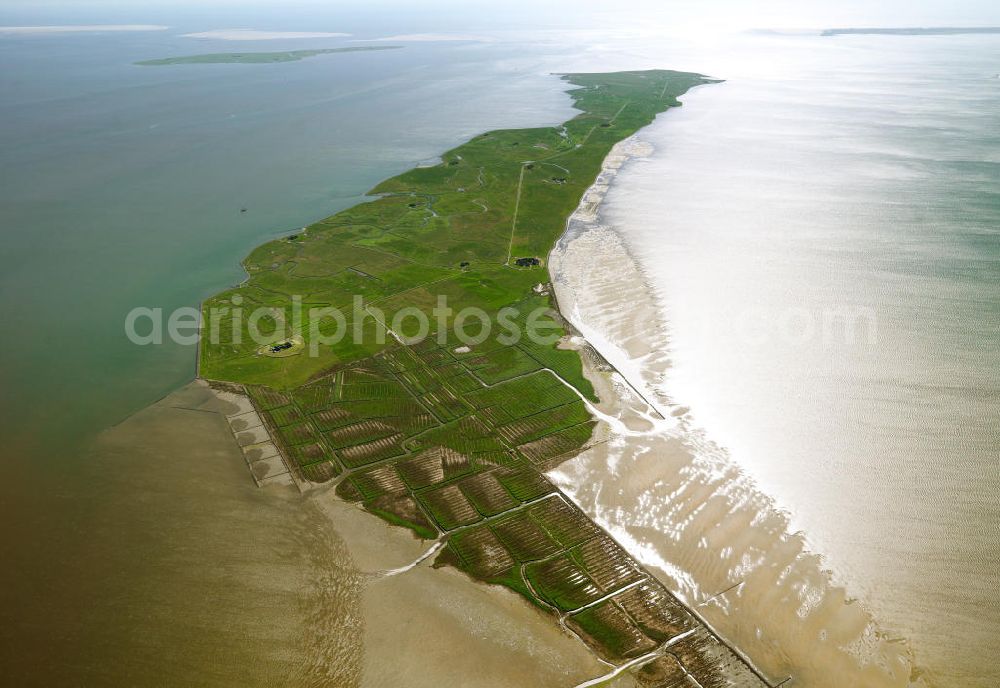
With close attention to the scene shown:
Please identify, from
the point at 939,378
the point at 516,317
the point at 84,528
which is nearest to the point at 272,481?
the point at 84,528

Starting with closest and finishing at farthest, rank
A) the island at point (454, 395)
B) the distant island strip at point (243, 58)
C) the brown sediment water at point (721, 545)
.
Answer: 1. the brown sediment water at point (721, 545)
2. the island at point (454, 395)
3. the distant island strip at point (243, 58)

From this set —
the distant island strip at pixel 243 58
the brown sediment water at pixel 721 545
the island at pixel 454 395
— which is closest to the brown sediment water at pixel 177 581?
the island at pixel 454 395

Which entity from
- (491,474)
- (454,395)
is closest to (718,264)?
(454,395)

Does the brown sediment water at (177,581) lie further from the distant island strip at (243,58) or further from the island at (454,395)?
the distant island strip at (243,58)

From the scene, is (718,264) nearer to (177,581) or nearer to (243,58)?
(177,581)

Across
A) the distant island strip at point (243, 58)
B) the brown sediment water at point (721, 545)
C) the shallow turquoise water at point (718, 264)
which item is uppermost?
the distant island strip at point (243, 58)

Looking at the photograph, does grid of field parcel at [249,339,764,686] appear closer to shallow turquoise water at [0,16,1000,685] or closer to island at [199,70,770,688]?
island at [199,70,770,688]

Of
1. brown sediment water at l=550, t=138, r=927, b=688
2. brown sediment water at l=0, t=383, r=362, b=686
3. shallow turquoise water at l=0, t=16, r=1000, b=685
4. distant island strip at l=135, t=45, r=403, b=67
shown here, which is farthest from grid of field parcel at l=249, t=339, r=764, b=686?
distant island strip at l=135, t=45, r=403, b=67

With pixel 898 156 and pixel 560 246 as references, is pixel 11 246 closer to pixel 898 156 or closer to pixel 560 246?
pixel 560 246
